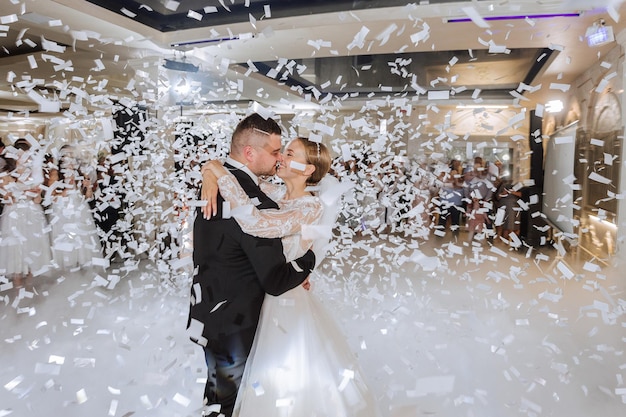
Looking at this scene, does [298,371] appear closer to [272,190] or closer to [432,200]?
[272,190]

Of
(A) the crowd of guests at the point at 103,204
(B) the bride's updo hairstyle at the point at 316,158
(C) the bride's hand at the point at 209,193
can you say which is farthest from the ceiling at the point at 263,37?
(C) the bride's hand at the point at 209,193

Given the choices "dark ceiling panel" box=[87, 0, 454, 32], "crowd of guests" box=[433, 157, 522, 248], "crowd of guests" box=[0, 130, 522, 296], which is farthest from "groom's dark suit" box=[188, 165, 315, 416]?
"crowd of guests" box=[433, 157, 522, 248]

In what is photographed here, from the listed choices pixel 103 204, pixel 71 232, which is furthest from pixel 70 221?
pixel 103 204

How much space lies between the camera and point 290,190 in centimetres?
208

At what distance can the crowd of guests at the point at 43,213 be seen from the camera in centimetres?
513

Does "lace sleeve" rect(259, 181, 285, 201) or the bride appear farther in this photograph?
"lace sleeve" rect(259, 181, 285, 201)

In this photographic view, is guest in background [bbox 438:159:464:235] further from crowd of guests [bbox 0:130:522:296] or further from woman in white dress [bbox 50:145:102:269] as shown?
woman in white dress [bbox 50:145:102:269]

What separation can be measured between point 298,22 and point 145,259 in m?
3.92

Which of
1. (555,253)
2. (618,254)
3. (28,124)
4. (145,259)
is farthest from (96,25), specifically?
(28,124)

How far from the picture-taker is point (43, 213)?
5.47m

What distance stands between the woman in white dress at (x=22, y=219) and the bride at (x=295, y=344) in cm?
434

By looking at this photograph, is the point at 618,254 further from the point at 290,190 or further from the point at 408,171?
the point at 408,171

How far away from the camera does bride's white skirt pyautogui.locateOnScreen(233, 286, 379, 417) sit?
67.0 inches

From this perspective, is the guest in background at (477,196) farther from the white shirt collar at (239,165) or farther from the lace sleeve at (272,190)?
the white shirt collar at (239,165)
